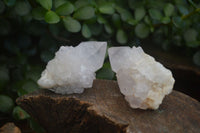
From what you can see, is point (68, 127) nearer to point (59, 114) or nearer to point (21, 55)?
point (59, 114)

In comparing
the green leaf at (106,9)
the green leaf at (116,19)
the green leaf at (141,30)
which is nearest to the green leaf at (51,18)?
the green leaf at (106,9)

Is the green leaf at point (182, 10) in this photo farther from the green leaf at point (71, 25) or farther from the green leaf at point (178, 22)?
the green leaf at point (71, 25)

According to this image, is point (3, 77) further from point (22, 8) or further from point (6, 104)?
point (22, 8)

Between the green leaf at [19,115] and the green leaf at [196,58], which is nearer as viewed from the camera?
the green leaf at [19,115]

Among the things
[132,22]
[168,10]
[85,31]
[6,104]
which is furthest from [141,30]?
[6,104]

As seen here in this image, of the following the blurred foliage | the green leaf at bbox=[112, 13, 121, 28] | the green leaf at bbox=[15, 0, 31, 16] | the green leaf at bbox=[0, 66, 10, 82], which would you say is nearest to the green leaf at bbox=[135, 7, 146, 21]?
the blurred foliage

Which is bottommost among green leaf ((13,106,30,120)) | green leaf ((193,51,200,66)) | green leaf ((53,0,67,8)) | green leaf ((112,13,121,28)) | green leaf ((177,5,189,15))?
green leaf ((13,106,30,120))

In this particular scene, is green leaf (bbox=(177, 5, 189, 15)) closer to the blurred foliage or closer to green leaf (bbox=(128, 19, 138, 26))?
the blurred foliage
